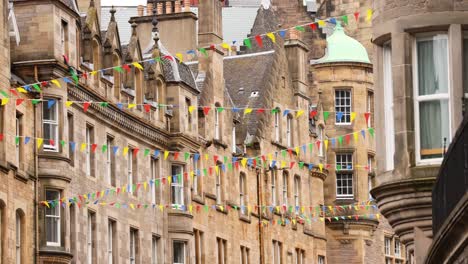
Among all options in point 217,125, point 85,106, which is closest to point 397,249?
point 217,125

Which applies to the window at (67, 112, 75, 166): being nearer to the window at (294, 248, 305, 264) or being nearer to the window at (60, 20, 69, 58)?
the window at (60, 20, 69, 58)

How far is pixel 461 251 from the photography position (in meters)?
19.3

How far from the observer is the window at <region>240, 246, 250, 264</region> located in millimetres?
75250

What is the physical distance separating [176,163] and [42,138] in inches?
521

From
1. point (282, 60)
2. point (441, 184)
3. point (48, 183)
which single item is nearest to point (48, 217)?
point (48, 183)

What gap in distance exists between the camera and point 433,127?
86.6ft

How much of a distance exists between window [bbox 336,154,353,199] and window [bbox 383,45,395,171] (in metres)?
61.2

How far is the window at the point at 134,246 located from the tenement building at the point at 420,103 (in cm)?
3762

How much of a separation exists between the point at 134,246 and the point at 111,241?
99.0 inches

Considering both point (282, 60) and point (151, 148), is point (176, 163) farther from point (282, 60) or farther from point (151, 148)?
point (282, 60)

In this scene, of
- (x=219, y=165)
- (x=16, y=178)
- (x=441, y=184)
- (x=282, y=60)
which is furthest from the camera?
(x=282, y=60)

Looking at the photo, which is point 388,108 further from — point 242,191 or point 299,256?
point 299,256

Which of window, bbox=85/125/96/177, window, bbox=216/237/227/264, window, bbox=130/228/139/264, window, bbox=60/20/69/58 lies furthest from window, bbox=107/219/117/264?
window, bbox=216/237/227/264

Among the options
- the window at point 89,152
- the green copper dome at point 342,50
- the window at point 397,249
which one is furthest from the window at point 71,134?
the window at point 397,249
